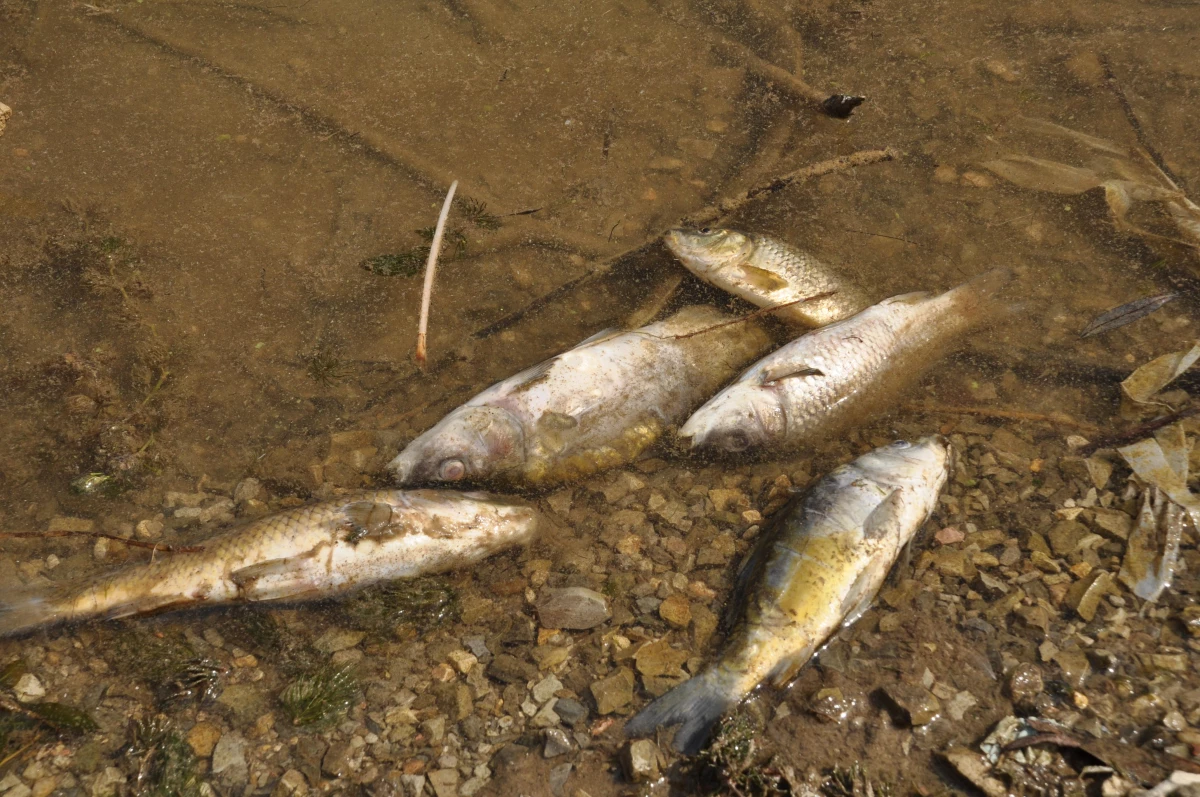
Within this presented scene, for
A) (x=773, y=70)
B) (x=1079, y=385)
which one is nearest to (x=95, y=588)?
(x=1079, y=385)

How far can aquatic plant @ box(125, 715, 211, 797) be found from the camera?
3234 millimetres

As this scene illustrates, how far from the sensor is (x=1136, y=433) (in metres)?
4.30

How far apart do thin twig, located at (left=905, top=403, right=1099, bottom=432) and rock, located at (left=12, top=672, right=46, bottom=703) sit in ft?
15.1

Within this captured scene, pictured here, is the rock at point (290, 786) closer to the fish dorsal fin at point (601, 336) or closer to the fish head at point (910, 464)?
the fish dorsal fin at point (601, 336)

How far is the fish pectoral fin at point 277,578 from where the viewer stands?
3.63m

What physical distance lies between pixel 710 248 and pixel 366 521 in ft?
8.43

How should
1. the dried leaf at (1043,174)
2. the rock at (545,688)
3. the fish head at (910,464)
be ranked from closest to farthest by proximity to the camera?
the rock at (545,688), the fish head at (910,464), the dried leaf at (1043,174)

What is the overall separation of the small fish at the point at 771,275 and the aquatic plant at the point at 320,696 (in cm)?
302

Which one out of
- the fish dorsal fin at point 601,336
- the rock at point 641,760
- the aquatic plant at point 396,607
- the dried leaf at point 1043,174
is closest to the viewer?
the rock at point 641,760

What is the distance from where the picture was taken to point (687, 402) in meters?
4.48

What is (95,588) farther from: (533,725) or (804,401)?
(804,401)

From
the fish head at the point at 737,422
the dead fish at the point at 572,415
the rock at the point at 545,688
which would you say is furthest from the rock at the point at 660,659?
the fish head at the point at 737,422

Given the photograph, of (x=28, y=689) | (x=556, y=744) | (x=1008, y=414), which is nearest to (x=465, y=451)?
(x=556, y=744)

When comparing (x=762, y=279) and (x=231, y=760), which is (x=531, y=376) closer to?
(x=762, y=279)
